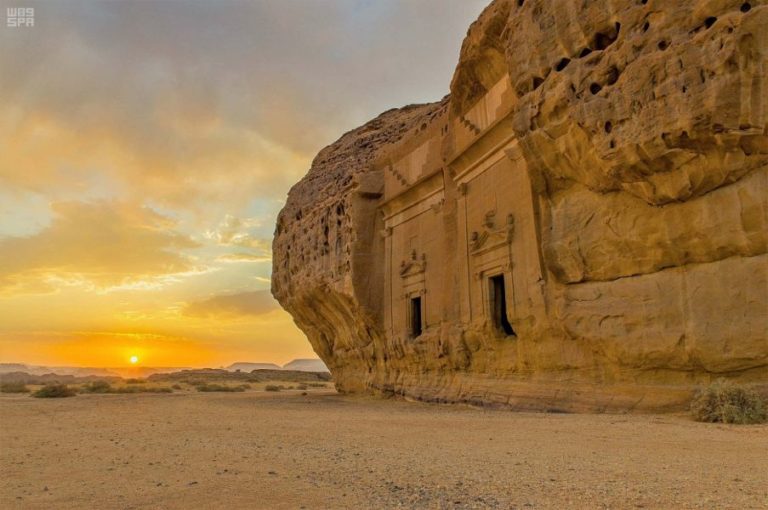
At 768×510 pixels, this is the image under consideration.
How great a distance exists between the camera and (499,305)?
1326 cm

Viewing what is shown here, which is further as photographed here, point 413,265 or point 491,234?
point 413,265

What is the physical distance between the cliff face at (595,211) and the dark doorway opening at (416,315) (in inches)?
1.9

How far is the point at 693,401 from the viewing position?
7867 mm

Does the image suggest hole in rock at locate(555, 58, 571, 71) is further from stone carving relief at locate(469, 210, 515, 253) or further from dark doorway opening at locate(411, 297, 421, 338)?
dark doorway opening at locate(411, 297, 421, 338)

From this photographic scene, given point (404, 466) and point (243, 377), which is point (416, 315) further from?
point (243, 377)

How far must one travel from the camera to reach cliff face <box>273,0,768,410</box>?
309 inches

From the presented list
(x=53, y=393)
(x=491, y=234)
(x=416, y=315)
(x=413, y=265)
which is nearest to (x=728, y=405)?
(x=491, y=234)

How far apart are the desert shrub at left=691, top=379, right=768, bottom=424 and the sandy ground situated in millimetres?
293

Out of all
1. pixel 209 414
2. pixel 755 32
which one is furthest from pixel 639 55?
pixel 209 414

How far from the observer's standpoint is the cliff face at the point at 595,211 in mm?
7844

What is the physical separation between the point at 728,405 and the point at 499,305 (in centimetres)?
634

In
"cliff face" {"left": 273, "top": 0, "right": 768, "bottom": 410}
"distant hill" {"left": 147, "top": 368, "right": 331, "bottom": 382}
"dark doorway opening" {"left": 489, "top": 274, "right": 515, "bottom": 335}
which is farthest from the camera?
"distant hill" {"left": 147, "top": 368, "right": 331, "bottom": 382}

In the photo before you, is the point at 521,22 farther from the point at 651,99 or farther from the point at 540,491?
the point at 540,491

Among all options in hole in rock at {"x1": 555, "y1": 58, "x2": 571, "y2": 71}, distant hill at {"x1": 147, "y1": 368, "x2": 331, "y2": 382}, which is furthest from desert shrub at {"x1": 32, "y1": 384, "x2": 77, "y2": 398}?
hole in rock at {"x1": 555, "y1": 58, "x2": 571, "y2": 71}
